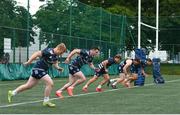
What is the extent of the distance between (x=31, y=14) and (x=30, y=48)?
2.55 meters

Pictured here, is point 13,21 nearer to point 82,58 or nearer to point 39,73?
point 82,58

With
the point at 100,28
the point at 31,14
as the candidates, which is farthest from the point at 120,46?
the point at 31,14

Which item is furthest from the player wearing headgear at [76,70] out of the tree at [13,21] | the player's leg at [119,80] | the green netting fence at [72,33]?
the tree at [13,21]

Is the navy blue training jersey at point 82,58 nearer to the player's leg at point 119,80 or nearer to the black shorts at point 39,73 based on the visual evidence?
the player's leg at point 119,80

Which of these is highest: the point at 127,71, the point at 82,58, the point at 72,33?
the point at 72,33

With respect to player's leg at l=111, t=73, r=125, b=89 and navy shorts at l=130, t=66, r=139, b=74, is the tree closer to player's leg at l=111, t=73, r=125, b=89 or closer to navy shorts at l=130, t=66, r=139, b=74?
navy shorts at l=130, t=66, r=139, b=74

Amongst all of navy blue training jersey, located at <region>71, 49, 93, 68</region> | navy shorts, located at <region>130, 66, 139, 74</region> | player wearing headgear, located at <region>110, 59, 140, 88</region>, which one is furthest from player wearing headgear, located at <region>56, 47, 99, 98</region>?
navy shorts, located at <region>130, 66, 139, 74</region>

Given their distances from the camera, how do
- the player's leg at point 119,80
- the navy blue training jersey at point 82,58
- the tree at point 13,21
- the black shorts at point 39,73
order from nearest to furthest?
the black shorts at point 39,73 → the navy blue training jersey at point 82,58 → the player's leg at point 119,80 → the tree at point 13,21

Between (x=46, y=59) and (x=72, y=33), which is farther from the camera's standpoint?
(x=72, y=33)

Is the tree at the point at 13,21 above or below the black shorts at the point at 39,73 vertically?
above

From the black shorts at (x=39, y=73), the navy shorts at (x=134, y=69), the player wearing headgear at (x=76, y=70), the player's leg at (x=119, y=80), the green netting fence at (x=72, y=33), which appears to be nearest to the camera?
the black shorts at (x=39, y=73)

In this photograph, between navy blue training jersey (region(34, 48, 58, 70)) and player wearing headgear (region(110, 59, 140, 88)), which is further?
player wearing headgear (region(110, 59, 140, 88))

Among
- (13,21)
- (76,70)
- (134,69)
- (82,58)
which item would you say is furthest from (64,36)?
(76,70)

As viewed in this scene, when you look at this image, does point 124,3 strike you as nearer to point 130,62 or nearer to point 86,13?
point 86,13
